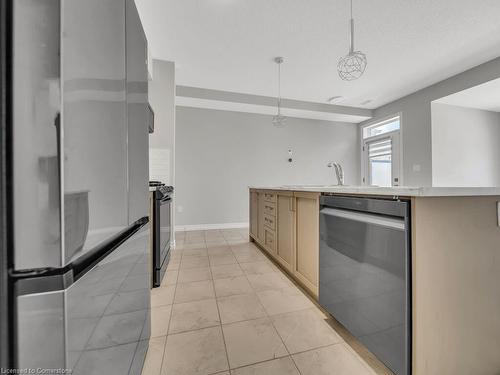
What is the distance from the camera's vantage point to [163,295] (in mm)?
1852

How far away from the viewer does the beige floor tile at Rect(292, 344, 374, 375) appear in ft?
3.60

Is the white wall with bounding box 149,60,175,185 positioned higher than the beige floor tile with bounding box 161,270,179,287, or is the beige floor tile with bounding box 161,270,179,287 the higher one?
the white wall with bounding box 149,60,175,185

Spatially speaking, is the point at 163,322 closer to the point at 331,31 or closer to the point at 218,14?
the point at 218,14

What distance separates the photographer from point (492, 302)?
102cm

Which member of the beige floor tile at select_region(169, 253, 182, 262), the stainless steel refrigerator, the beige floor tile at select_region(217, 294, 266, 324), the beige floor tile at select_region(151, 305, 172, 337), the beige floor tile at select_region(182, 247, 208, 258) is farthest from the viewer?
the beige floor tile at select_region(182, 247, 208, 258)

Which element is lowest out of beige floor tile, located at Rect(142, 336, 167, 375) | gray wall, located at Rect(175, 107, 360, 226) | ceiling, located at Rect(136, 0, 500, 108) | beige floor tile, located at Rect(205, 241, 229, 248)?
beige floor tile, located at Rect(142, 336, 167, 375)

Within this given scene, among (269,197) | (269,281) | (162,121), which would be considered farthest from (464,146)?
(162,121)

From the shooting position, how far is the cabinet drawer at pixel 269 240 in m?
2.53

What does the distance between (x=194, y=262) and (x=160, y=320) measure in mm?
1161

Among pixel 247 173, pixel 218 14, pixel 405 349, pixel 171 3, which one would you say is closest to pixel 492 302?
pixel 405 349

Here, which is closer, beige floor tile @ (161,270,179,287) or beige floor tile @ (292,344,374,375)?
beige floor tile @ (292,344,374,375)

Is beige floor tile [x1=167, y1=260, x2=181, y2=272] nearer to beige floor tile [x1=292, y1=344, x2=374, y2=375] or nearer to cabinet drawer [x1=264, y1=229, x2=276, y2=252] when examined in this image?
cabinet drawer [x1=264, y1=229, x2=276, y2=252]

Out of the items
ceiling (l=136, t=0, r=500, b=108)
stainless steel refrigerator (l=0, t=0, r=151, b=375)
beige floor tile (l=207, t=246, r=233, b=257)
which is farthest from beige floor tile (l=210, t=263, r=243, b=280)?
ceiling (l=136, t=0, r=500, b=108)

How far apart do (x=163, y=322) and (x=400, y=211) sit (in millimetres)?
1596
